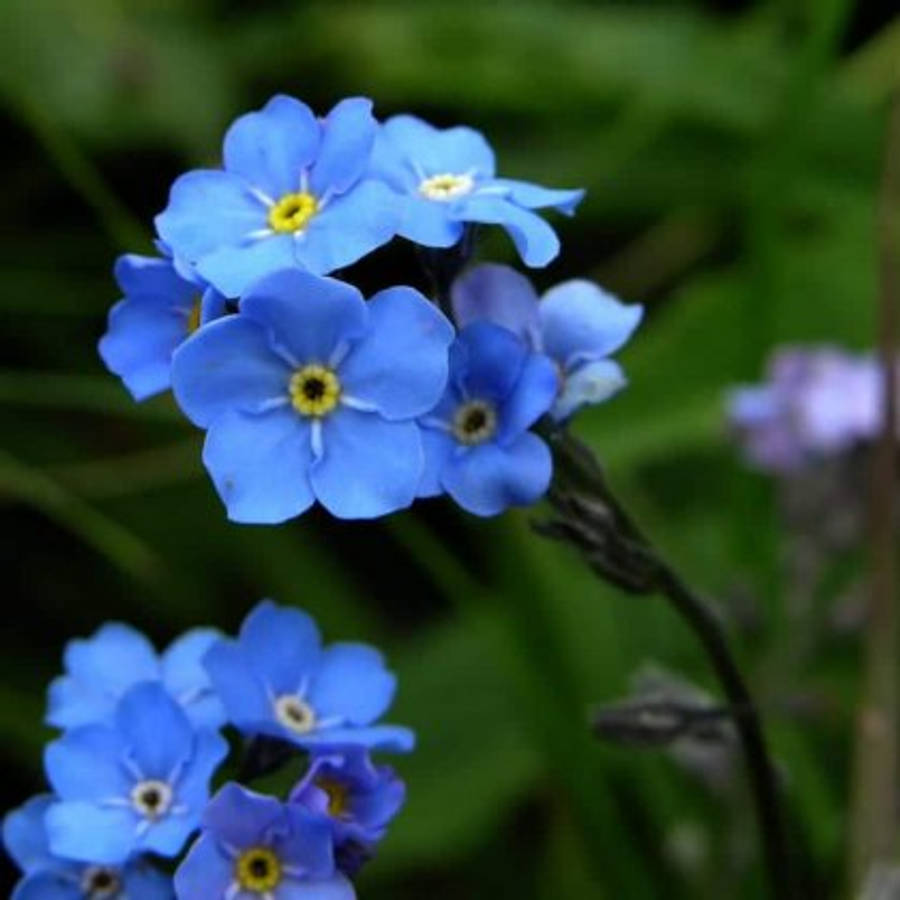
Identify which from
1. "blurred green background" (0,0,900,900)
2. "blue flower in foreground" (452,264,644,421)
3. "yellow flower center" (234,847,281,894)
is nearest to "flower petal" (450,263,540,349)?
"blue flower in foreground" (452,264,644,421)

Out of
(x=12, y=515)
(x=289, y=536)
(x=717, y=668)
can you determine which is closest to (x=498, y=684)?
(x=289, y=536)

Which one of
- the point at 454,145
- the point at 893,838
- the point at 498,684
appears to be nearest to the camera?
the point at 454,145

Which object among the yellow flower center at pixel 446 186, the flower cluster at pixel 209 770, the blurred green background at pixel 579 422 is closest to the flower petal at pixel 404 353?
the yellow flower center at pixel 446 186

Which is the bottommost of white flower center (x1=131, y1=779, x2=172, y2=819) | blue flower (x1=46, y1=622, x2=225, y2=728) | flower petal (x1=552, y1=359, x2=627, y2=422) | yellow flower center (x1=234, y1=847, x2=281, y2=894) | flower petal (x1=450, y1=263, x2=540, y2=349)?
yellow flower center (x1=234, y1=847, x2=281, y2=894)

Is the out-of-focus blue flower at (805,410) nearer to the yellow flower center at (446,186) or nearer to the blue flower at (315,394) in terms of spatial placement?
the yellow flower center at (446,186)

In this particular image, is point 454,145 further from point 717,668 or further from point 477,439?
point 717,668

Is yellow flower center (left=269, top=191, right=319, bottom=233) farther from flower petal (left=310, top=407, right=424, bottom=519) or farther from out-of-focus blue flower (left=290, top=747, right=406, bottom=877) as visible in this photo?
out-of-focus blue flower (left=290, top=747, right=406, bottom=877)
